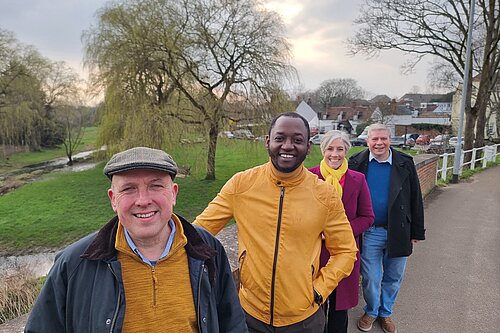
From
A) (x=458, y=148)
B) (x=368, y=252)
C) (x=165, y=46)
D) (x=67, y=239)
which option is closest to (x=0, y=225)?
(x=67, y=239)

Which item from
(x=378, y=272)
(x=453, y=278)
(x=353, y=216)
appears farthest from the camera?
(x=453, y=278)

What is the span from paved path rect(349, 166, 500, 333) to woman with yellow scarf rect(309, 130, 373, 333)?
2.37 feet

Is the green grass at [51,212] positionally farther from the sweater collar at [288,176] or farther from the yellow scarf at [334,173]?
the sweater collar at [288,176]

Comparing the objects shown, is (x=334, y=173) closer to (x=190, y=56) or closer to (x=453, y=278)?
(x=453, y=278)

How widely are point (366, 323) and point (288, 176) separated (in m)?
2.07

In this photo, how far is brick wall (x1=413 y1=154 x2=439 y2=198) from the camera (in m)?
7.70

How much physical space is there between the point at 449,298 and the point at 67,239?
12.7 metres

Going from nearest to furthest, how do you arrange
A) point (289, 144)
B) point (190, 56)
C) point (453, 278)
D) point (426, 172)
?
1. point (289, 144)
2. point (453, 278)
3. point (426, 172)
4. point (190, 56)

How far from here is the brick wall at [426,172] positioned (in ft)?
25.3

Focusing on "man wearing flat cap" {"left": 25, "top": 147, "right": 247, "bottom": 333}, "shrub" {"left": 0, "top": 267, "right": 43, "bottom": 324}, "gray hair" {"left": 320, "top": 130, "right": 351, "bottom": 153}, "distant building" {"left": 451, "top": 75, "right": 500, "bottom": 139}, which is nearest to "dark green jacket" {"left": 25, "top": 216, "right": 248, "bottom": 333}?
"man wearing flat cap" {"left": 25, "top": 147, "right": 247, "bottom": 333}

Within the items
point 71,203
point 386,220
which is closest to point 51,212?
point 71,203

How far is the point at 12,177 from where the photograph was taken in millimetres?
24250

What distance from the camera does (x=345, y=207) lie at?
2.60 metres

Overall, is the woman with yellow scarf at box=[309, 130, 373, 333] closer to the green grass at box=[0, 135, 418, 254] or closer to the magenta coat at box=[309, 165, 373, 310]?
the magenta coat at box=[309, 165, 373, 310]
